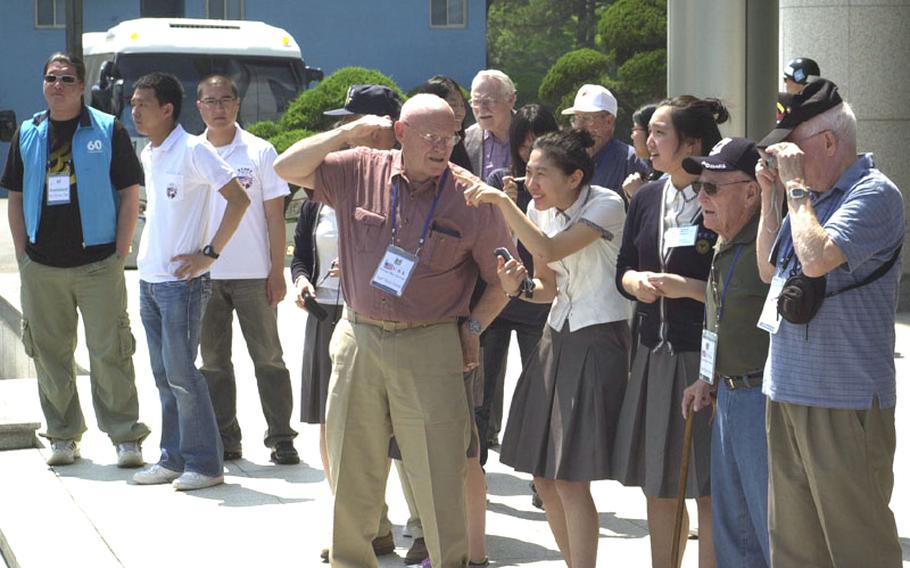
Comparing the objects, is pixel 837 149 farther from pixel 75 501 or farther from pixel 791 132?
pixel 75 501

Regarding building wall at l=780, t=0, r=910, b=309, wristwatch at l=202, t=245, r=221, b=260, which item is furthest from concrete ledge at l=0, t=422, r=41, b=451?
building wall at l=780, t=0, r=910, b=309

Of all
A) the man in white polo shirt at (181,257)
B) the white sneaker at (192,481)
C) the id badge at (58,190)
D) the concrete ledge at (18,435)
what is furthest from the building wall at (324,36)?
the white sneaker at (192,481)

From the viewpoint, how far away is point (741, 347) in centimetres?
498

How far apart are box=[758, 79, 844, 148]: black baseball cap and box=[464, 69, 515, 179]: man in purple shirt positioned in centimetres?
360

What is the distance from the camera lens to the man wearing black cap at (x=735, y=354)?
4.98 metres

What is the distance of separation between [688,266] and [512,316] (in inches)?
74.8

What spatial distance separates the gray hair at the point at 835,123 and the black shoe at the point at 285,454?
421 centimetres

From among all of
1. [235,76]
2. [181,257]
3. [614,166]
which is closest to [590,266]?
[614,166]

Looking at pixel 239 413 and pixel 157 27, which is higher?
pixel 157 27

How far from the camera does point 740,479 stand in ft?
16.6

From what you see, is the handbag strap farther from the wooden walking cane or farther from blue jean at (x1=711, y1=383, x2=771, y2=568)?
the wooden walking cane

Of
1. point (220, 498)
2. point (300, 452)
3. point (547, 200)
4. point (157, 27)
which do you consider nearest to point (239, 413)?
point (300, 452)

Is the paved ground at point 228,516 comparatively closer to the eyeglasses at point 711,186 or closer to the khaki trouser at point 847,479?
the khaki trouser at point 847,479

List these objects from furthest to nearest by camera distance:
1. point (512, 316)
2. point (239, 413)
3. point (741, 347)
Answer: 1. point (239, 413)
2. point (512, 316)
3. point (741, 347)
